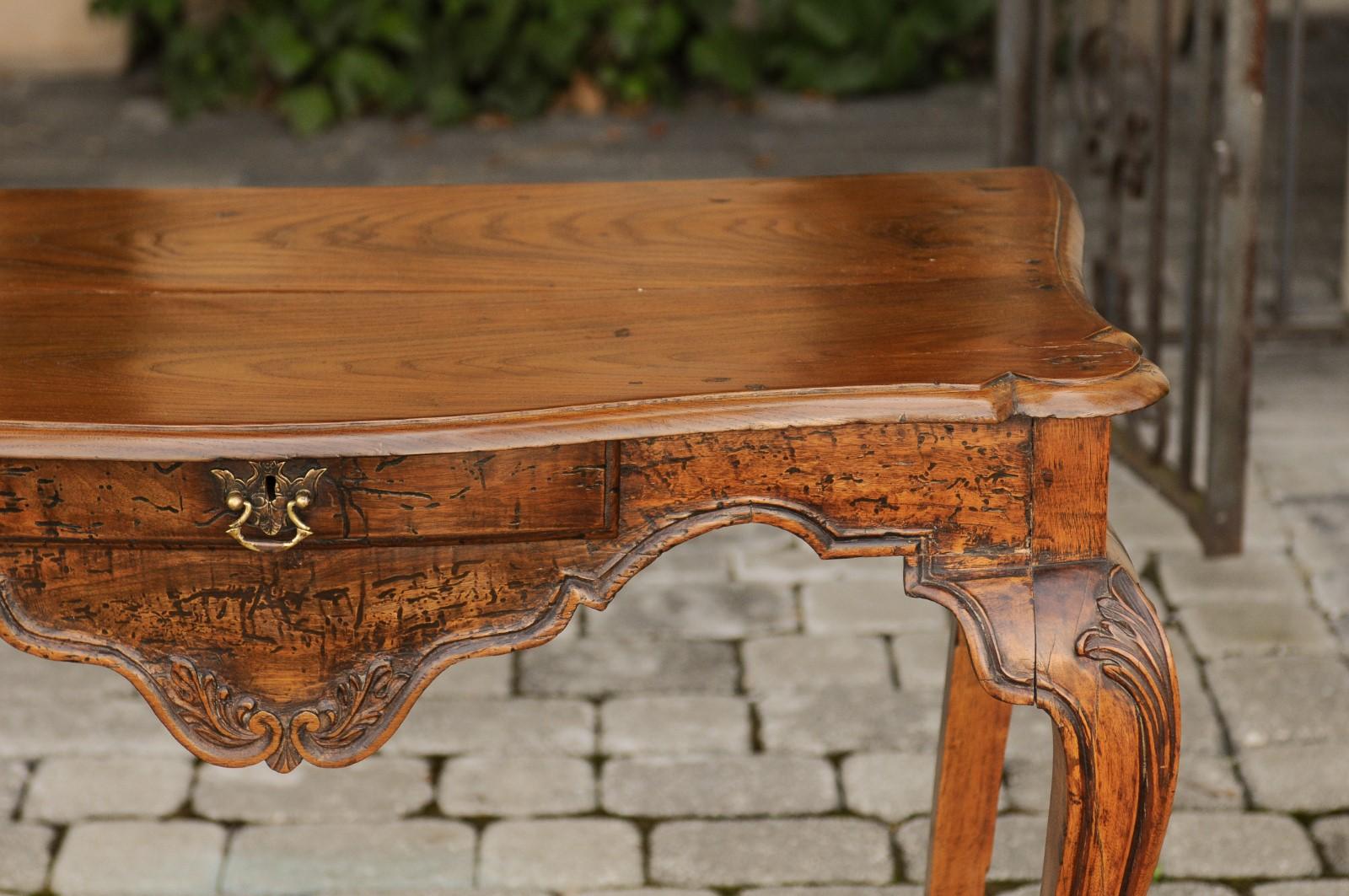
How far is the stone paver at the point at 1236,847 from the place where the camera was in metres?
2.08

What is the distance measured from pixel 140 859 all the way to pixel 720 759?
2.55ft

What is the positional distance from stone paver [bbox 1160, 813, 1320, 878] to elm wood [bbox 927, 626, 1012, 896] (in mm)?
338

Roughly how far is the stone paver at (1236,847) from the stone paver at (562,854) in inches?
26.8

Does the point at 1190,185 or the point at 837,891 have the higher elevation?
the point at 1190,185

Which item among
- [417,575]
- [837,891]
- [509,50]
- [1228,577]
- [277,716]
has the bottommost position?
[837,891]

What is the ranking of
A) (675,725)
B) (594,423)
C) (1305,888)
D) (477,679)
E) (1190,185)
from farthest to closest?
(1190,185) → (477,679) → (675,725) → (1305,888) → (594,423)

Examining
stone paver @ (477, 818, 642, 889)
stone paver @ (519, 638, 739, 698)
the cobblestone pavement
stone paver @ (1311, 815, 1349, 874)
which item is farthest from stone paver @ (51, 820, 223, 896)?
stone paver @ (1311, 815, 1349, 874)

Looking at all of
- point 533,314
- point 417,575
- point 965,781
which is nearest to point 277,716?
point 417,575

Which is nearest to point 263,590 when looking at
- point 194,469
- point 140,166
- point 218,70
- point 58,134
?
point 194,469

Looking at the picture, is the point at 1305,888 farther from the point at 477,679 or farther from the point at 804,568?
the point at 477,679

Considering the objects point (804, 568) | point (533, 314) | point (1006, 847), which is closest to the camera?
point (533, 314)

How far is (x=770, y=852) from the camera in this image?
7.00 feet

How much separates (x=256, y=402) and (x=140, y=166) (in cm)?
406

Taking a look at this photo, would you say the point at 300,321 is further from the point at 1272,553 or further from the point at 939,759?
the point at 1272,553
